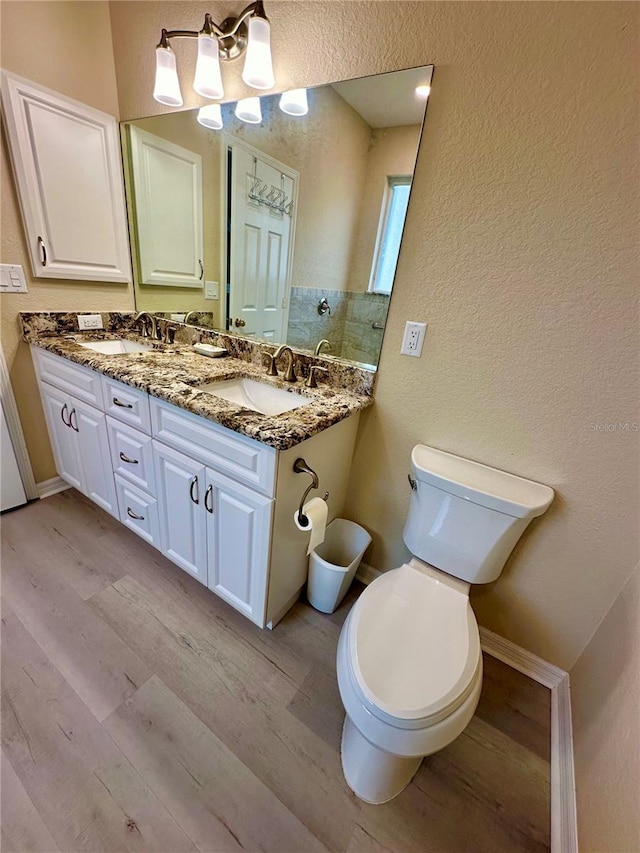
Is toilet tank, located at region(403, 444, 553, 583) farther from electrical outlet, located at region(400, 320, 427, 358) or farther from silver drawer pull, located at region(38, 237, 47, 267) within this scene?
silver drawer pull, located at region(38, 237, 47, 267)

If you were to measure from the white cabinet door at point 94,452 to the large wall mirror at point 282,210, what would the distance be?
71 centimetres

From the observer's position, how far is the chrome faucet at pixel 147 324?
1898 millimetres

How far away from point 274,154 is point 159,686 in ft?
6.71

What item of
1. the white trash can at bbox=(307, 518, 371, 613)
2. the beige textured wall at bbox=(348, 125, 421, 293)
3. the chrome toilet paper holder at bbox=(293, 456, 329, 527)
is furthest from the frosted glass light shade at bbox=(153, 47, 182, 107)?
the white trash can at bbox=(307, 518, 371, 613)

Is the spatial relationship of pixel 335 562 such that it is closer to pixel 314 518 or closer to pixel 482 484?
pixel 314 518

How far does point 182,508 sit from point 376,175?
4.51 ft

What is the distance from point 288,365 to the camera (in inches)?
58.6

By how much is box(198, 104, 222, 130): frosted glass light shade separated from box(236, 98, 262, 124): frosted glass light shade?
0.37 ft

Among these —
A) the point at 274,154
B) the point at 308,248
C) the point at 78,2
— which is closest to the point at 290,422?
the point at 308,248

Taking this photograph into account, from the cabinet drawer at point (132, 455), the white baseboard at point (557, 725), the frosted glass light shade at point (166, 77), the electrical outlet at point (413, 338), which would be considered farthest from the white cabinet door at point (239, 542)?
the frosted glass light shade at point (166, 77)

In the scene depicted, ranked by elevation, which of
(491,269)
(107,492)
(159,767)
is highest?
(491,269)

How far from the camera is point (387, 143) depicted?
112cm

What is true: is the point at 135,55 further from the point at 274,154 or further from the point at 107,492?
the point at 107,492

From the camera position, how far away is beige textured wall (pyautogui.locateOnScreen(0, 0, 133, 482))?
52.7 inches
